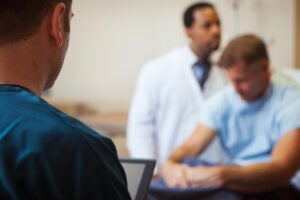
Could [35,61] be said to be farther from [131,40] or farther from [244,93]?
[131,40]

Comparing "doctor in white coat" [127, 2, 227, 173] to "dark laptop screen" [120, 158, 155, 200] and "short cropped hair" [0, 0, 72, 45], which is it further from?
"short cropped hair" [0, 0, 72, 45]

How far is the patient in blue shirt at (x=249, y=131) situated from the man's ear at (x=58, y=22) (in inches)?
33.4

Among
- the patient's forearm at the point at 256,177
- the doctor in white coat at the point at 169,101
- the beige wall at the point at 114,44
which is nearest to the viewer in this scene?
the patient's forearm at the point at 256,177

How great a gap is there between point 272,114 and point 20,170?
1174 mm

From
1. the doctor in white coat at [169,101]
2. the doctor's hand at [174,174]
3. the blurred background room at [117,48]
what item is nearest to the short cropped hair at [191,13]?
the doctor in white coat at [169,101]

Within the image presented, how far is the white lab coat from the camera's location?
213 centimetres

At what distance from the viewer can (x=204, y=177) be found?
1.41m

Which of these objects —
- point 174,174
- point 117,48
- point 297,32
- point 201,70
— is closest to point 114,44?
point 117,48

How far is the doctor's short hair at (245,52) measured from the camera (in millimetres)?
1631

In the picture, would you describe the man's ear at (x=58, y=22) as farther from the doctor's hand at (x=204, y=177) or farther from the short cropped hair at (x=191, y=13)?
the short cropped hair at (x=191, y=13)

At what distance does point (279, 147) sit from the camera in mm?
1503

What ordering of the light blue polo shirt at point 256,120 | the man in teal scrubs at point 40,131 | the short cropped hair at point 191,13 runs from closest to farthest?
the man in teal scrubs at point 40,131 < the light blue polo shirt at point 256,120 < the short cropped hair at point 191,13

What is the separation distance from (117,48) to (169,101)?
0.88 metres

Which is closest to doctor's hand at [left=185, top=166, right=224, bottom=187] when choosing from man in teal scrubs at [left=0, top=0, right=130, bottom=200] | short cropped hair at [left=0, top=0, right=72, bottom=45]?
man in teal scrubs at [left=0, top=0, right=130, bottom=200]
